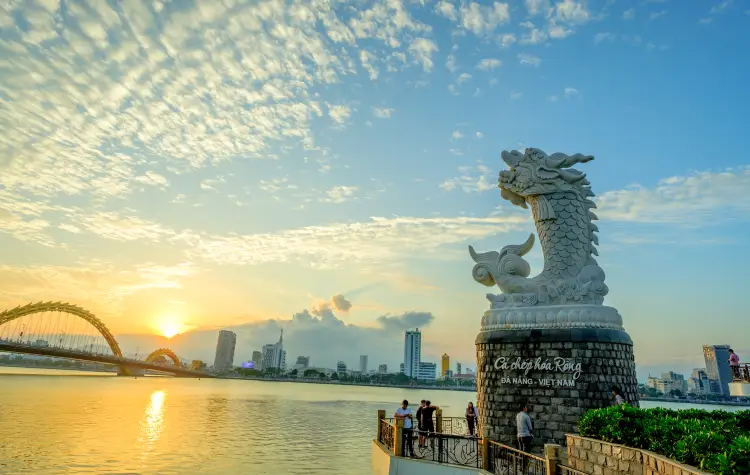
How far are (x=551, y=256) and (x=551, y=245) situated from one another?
0.35 m

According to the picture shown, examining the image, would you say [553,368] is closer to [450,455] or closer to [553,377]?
[553,377]

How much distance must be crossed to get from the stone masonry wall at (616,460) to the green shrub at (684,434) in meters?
0.16

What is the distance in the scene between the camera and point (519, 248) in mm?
15414

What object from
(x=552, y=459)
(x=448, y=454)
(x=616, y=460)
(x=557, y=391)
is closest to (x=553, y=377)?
(x=557, y=391)

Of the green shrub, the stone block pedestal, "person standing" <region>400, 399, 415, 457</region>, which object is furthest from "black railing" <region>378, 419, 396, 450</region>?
the green shrub

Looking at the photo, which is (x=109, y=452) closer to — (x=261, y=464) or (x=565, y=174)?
(x=261, y=464)

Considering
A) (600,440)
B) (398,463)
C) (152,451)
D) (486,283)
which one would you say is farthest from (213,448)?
(600,440)

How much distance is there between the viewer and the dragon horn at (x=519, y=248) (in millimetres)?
15336

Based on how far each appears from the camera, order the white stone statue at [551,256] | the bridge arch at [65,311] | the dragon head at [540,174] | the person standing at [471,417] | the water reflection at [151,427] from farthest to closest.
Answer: the bridge arch at [65,311] < the water reflection at [151,427] < the dragon head at [540,174] < the person standing at [471,417] < the white stone statue at [551,256]

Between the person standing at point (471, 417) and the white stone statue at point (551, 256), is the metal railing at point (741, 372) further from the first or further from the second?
the person standing at point (471, 417)

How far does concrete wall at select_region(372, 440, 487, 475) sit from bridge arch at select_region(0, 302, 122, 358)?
Answer: 263 feet

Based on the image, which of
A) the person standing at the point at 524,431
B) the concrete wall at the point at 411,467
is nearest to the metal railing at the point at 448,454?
the concrete wall at the point at 411,467

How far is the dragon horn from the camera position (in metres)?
15.3

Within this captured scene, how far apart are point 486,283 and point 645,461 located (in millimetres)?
8892
